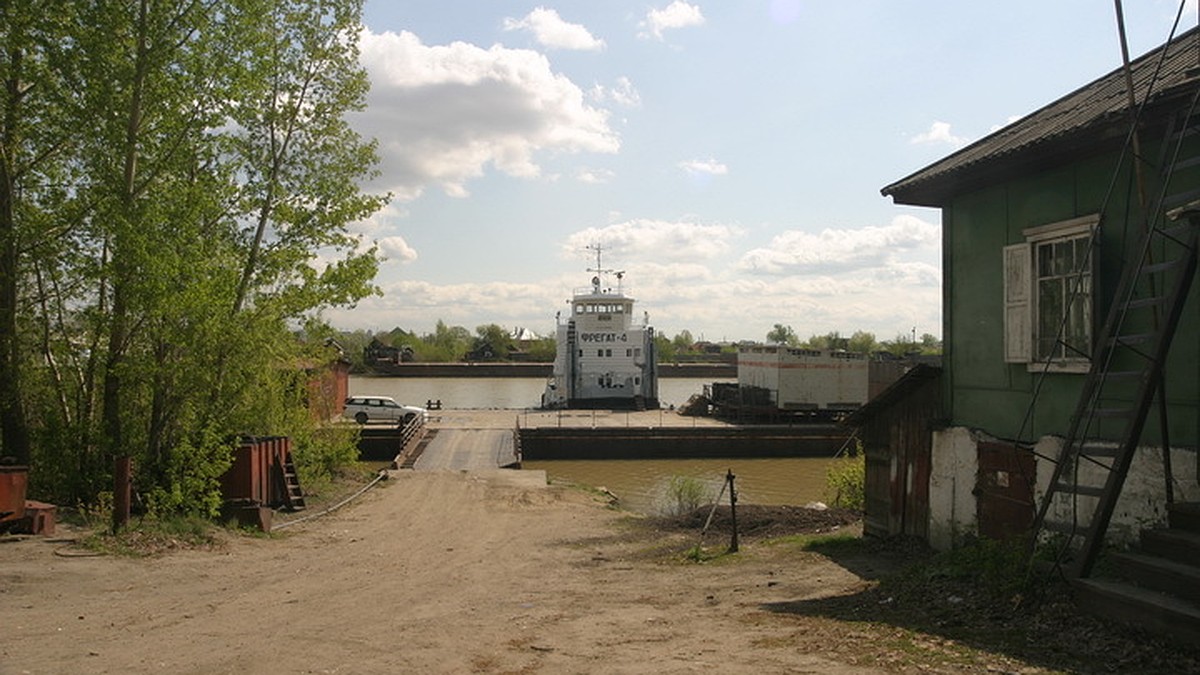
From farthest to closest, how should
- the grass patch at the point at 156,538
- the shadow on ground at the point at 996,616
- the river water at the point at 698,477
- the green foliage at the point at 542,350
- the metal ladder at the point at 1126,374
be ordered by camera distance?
the green foliage at the point at 542,350 < the river water at the point at 698,477 < the grass patch at the point at 156,538 < the metal ladder at the point at 1126,374 < the shadow on ground at the point at 996,616

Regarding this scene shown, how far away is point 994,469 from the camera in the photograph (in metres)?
9.62

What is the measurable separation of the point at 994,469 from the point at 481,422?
31949 millimetres

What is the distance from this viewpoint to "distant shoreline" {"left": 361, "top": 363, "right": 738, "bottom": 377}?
9588 cm

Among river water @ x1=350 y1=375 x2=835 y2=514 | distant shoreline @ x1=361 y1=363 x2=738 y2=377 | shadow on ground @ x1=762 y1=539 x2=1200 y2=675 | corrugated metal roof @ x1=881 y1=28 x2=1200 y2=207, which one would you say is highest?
corrugated metal roof @ x1=881 y1=28 x2=1200 y2=207

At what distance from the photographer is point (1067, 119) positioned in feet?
29.1

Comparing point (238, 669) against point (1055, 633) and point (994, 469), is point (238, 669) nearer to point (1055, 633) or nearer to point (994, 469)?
point (1055, 633)

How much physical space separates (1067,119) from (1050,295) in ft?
5.78

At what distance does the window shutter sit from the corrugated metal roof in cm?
102

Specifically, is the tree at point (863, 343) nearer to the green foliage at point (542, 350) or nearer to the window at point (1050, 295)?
the green foliage at point (542, 350)

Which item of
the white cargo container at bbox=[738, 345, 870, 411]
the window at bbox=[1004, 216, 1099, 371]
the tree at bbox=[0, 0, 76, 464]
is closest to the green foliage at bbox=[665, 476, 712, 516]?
the window at bbox=[1004, 216, 1099, 371]

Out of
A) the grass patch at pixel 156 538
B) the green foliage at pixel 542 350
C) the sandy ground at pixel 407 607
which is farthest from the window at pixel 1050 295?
the green foliage at pixel 542 350

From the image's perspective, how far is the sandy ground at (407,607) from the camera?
6.60 meters

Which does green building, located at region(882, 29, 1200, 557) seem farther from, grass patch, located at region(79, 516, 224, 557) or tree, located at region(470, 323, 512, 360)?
tree, located at region(470, 323, 512, 360)

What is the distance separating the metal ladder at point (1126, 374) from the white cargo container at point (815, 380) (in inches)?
1284
